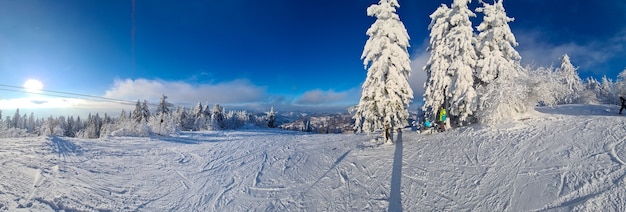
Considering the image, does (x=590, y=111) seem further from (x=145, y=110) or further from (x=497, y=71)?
(x=145, y=110)

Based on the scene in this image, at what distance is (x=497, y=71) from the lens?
670 inches

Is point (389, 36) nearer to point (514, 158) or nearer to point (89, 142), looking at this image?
point (514, 158)

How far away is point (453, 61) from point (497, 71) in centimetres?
276

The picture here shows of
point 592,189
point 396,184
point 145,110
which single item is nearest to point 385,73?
point 396,184

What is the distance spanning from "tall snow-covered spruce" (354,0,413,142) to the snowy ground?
5.52ft

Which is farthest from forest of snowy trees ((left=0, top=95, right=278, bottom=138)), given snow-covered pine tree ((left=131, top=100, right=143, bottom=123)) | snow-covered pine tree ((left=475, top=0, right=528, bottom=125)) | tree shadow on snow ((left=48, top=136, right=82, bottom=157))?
snow-covered pine tree ((left=475, top=0, right=528, bottom=125))

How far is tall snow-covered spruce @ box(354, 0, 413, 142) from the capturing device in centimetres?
1569

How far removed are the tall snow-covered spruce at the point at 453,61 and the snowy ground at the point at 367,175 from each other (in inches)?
87.1

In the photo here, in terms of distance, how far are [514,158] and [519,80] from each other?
7218 millimetres

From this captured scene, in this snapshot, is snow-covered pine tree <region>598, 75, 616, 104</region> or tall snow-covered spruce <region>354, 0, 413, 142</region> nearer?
tall snow-covered spruce <region>354, 0, 413, 142</region>

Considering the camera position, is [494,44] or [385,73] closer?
[385,73]

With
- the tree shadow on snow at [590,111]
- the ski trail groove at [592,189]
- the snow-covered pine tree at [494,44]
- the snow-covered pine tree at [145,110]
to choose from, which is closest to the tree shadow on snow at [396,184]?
the ski trail groove at [592,189]

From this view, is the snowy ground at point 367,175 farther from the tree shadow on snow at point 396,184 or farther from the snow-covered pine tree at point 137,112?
the snow-covered pine tree at point 137,112

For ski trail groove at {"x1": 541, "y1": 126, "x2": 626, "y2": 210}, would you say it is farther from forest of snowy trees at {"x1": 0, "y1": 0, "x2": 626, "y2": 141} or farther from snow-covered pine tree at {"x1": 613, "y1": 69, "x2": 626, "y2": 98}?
snow-covered pine tree at {"x1": 613, "y1": 69, "x2": 626, "y2": 98}
